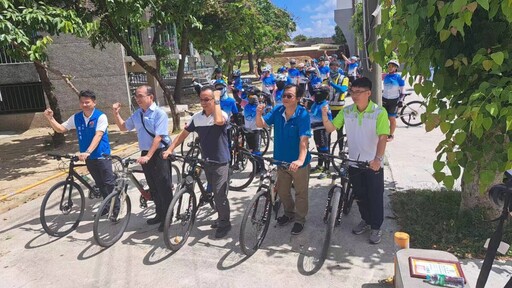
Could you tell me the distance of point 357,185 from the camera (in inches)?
183

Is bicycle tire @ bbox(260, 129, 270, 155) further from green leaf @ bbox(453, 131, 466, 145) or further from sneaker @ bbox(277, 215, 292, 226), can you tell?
green leaf @ bbox(453, 131, 466, 145)

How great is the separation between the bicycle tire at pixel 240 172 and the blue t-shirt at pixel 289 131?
76.5 inches

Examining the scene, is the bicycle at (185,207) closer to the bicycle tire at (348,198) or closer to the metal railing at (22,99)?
the bicycle tire at (348,198)

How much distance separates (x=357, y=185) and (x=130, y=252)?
9.21 ft

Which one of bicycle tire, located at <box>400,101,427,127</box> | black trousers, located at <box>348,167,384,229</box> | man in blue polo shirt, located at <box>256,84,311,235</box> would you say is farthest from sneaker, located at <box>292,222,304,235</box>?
bicycle tire, located at <box>400,101,427,127</box>

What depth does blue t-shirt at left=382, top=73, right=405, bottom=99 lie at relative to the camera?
30.5ft

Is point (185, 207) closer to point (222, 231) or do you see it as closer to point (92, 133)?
point (222, 231)

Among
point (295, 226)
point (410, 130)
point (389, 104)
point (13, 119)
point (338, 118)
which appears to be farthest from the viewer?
point (13, 119)

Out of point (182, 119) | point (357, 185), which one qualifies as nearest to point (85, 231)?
point (357, 185)

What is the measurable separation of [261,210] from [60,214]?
325 centimetres

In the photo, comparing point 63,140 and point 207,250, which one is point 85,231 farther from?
point 63,140

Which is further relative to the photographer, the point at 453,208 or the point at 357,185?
the point at 453,208

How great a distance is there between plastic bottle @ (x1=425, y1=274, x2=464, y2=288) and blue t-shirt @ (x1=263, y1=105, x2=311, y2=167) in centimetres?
193

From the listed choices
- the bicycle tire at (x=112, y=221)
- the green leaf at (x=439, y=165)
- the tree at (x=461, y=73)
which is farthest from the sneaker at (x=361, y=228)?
the bicycle tire at (x=112, y=221)
